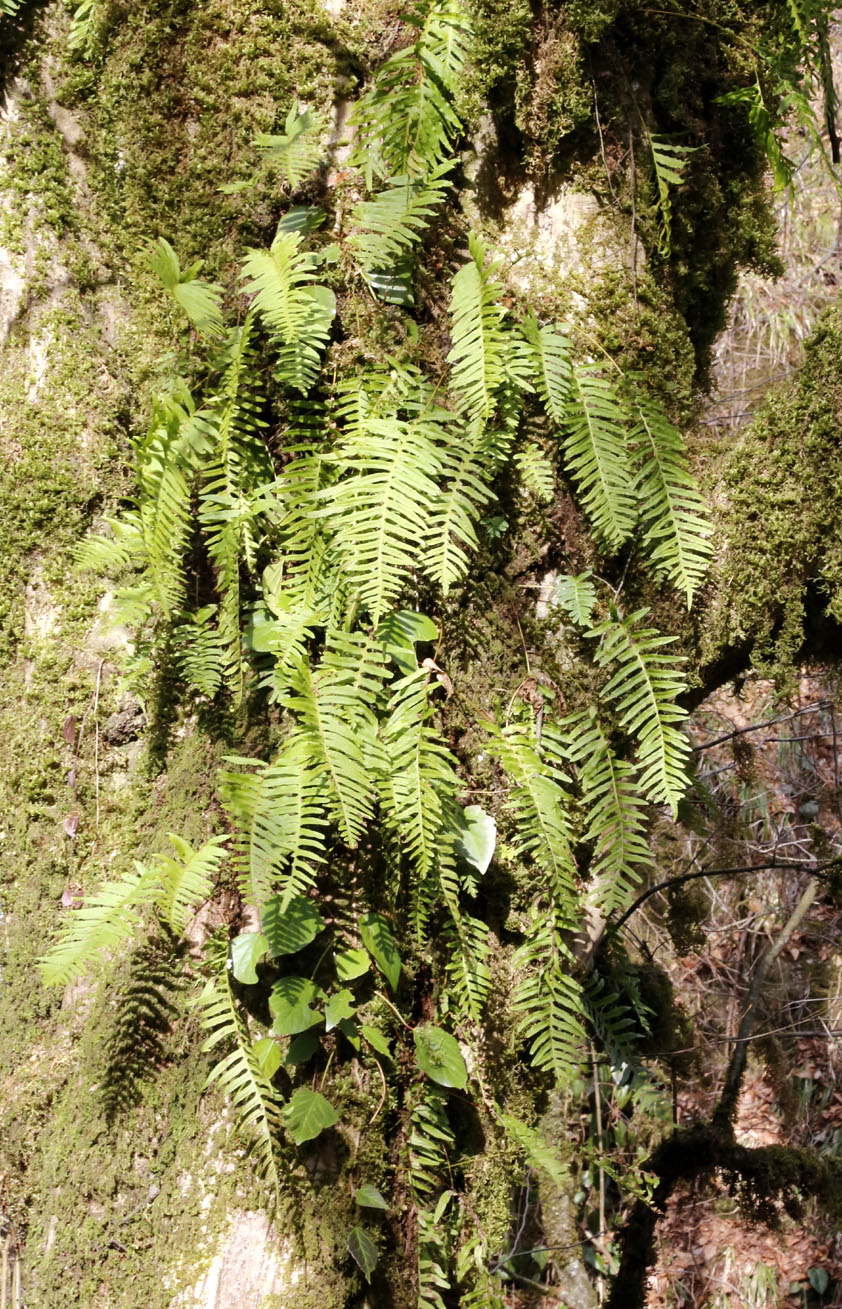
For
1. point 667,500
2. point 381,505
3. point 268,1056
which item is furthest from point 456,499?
point 268,1056

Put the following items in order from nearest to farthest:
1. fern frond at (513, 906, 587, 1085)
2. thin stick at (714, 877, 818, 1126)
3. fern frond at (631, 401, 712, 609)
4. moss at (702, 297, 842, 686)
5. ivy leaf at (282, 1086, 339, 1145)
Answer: ivy leaf at (282, 1086, 339, 1145)
fern frond at (513, 906, 587, 1085)
fern frond at (631, 401, 712, 609)
moss at (702, 297, 842, 686)
thin stick at (714, 877, 818, 1126)

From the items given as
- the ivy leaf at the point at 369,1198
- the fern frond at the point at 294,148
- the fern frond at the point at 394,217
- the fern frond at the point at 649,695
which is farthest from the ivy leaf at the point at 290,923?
the fern frond at the point at 294,148

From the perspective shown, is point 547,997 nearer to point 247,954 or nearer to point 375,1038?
point 375,1038

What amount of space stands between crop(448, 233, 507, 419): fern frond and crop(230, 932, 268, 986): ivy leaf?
97cm

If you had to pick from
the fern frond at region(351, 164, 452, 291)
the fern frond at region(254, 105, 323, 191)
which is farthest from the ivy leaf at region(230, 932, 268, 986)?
the fern frond at region(254, 105, 323, 191)

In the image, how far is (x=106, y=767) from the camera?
192cm

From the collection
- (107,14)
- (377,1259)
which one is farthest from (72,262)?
(377,1259)

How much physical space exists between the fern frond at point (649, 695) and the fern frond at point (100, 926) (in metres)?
0.90

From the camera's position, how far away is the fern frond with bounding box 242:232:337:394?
172 cm

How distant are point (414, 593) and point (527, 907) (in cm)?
62

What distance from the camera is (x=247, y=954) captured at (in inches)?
64.5

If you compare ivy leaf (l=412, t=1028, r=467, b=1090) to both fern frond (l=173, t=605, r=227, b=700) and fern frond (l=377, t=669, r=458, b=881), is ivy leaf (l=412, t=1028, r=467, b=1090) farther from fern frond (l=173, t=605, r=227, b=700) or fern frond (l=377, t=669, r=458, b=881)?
fern frond (l=173, t=605, r=227, b=700)

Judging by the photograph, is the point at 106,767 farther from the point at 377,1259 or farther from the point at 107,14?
the point at 107,14

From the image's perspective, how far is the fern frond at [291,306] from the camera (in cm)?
172
